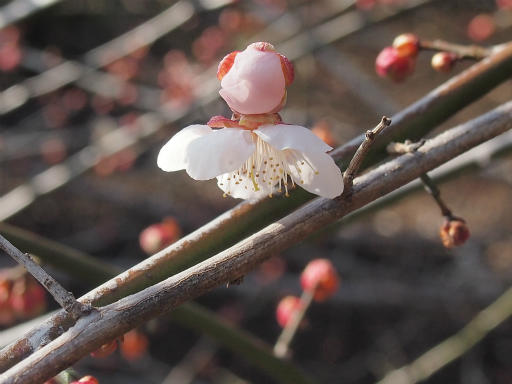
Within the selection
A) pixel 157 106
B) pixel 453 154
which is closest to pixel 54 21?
pixel 157 106

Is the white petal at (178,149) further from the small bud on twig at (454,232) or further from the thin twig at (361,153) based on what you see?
the small bud on twig at (454,232)

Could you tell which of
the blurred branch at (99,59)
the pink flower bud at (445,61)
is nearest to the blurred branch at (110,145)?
the blurred branch at (99,59)

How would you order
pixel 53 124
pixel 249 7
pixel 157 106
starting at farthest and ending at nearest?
pixel 53 124, pixel 157 106, pixel 249 7

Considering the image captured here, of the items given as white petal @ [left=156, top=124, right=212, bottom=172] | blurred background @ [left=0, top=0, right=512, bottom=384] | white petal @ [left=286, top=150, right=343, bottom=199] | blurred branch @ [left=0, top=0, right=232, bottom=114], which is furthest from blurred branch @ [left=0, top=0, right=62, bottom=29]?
white petal @ [left=286, top=150, right=343, bottom=199]

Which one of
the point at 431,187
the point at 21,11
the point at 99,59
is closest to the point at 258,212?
the point at 431,187

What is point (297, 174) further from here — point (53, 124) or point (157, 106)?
point (53, 124)

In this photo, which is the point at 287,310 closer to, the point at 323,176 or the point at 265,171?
the point at 265,171
